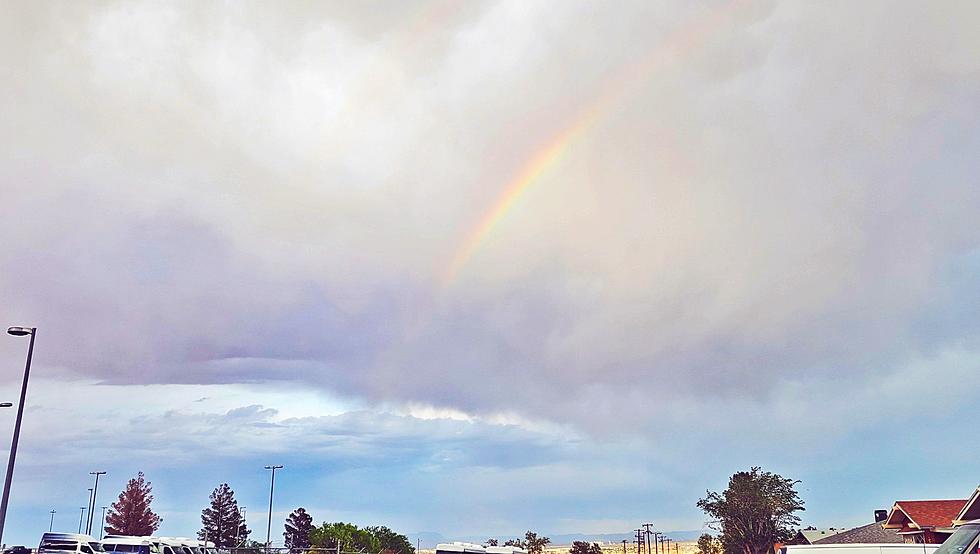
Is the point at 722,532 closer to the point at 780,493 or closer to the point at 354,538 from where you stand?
the point at 780,493

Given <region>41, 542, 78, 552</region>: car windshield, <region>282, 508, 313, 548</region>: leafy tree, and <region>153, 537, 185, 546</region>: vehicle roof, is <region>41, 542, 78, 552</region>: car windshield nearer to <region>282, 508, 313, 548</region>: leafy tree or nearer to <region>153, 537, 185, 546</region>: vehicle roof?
<region>153, 537, 185, 546</region>: vehicle roof

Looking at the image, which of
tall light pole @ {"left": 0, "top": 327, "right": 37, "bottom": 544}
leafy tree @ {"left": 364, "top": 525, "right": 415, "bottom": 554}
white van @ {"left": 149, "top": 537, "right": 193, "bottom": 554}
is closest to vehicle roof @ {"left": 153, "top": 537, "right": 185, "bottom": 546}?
white van @ {"left": 149, "top": 537, "right": 193, "bottom": 554}

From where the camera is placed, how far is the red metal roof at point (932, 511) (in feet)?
179

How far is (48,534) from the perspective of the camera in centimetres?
4462

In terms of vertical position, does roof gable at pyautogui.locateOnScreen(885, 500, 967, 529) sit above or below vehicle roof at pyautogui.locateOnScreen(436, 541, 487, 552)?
above

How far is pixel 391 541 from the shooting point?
95500 mm

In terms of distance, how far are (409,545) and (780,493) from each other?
46300 millimetres

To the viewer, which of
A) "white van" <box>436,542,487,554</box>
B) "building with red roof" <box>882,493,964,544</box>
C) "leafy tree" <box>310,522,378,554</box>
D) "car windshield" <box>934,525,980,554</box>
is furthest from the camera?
"leafy tree" <box>310,522,378,554</box>

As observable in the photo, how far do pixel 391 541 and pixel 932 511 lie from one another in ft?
199

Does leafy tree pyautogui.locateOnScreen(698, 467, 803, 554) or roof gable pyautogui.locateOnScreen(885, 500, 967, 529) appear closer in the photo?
roof gable pyautogui.locateOnScreen(885, 500, 967, 529)

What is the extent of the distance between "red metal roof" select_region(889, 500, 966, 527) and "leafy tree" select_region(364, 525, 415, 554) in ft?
185

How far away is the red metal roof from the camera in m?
54.6

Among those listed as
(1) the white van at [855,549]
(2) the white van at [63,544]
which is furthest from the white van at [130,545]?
(1) the white van at [855,549]

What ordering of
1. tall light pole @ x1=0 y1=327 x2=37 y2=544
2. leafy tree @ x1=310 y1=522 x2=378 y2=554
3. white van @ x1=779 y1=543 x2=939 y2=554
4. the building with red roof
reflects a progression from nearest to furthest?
white van @ x1=779 y1=543 x2=939 y2=554 → tall light pole @ x1=0 y1=327 x2=37 y2=544 → the building with red roof → leafy tree @ x1=310 y1=522 x2=378 y2=554
